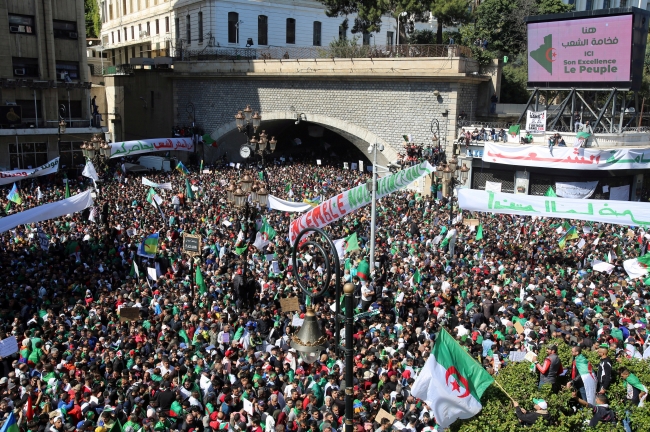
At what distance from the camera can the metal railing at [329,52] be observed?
30.3m

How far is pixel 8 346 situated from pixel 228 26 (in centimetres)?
3456

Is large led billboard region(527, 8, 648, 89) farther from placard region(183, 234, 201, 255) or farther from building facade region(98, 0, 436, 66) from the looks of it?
placard region(183, 234, 201, 255)

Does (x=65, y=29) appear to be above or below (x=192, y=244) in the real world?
above

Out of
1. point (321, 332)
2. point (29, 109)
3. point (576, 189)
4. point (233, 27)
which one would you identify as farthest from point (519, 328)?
point (233, 27)

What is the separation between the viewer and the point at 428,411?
354 inches

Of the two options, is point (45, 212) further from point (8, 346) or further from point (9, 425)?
point (9, 425)

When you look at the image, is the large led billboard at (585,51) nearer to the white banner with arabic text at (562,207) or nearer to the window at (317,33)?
the white banner with arabic text at (562,207)

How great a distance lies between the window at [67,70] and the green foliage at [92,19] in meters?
28.4


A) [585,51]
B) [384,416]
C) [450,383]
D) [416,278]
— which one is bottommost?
[384,416]

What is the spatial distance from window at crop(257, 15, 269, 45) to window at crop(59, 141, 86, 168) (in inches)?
555

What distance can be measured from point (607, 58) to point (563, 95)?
28.9ft

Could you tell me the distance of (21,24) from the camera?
35.4m

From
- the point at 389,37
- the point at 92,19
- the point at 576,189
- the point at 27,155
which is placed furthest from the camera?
the point at 92,19

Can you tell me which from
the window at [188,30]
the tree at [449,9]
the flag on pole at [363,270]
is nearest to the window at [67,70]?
the window at [188,30]
